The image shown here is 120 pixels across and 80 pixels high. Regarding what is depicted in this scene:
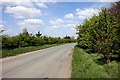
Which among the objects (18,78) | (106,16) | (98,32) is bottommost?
(18,78)

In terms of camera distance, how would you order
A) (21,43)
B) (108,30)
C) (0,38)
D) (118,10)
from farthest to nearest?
(21,43) < (0,38) < (118,10) < (108,30)

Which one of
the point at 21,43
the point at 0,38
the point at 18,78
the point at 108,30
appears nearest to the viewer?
the point at 18,78

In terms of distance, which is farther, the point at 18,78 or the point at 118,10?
the point at 118,10

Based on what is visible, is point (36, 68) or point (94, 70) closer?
point (94, 70)

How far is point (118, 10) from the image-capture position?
2548 cm

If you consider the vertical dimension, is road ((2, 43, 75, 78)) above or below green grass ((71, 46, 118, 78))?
below

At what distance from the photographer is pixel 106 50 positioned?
1794cm

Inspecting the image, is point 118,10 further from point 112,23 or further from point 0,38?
point 0,38

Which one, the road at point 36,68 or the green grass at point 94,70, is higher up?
the green grass at point 94,70

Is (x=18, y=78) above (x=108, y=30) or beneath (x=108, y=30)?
beneath

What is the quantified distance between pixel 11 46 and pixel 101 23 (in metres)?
28.3

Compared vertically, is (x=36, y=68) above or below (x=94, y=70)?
below

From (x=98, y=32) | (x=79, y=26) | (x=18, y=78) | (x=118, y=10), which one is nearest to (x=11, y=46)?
(x=79, y=26)

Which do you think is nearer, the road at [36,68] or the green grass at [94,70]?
the green grass at [94,70]
